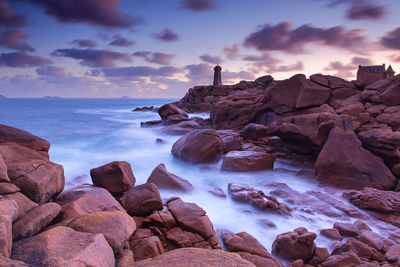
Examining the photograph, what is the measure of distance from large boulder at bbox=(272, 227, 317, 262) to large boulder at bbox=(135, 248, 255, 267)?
2109mm

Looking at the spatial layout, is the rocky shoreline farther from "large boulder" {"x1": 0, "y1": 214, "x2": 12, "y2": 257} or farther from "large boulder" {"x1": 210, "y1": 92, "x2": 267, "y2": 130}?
"large boulder" {"x1": 210, "y1": 92, "x2": 267, "y2": 130}

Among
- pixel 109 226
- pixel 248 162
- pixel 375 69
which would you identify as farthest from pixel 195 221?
pixel 375 69

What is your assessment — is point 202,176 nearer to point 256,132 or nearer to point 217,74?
point 256,132

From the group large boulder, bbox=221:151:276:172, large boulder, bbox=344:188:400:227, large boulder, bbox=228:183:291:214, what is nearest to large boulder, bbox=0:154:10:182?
large boulder, bbox=228:183:291:214

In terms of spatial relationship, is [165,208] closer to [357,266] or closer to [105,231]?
[105,231]

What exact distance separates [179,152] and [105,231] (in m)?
8.07

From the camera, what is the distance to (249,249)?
14.4 feet

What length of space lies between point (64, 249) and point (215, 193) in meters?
5.39

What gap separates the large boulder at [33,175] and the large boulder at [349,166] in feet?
25.4

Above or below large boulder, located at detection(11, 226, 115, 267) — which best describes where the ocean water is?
below

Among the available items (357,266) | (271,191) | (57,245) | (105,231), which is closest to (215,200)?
(271,191)

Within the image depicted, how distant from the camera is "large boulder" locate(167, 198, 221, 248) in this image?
4480 mm

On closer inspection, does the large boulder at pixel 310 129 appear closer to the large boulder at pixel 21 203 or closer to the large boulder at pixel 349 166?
the large boulder at pixel 349 166

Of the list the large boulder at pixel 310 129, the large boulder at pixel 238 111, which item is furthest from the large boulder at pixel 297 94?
the large boulder at pixel 310 129
